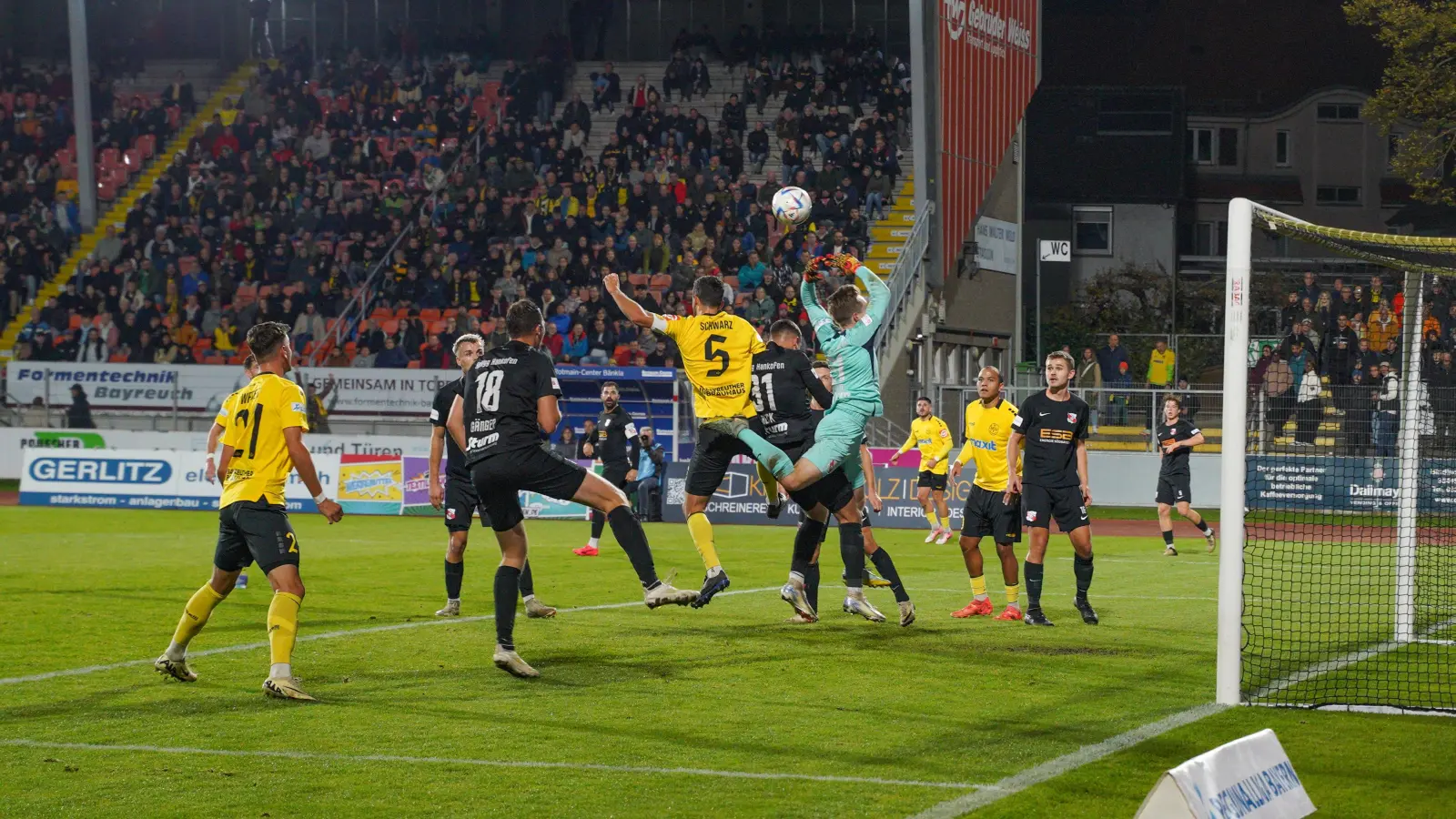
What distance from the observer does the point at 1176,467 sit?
2334 cm

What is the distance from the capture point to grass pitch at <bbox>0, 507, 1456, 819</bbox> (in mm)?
6566

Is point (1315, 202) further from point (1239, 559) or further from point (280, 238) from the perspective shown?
point (1239, 559)

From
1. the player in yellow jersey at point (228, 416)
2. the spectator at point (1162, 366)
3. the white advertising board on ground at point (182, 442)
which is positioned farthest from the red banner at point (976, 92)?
the player in yellow jersey at point (228, 416)

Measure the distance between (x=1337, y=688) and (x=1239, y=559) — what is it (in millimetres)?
1257

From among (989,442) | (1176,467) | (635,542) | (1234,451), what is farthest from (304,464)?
(1176,467)

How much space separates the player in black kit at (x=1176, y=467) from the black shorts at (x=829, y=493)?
12.1m

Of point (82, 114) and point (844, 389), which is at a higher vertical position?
point (82, 114)

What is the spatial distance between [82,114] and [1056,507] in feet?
105

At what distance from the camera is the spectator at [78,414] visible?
33438 mm

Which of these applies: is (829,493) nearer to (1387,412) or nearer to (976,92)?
(1387,412)

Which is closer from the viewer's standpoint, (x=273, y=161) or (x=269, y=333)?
(x=269, y=333)

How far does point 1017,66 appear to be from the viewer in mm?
39188

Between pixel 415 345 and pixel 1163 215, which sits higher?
pixel 1163 215

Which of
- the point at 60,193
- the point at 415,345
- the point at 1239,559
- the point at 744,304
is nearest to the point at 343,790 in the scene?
the point at 1239,559
